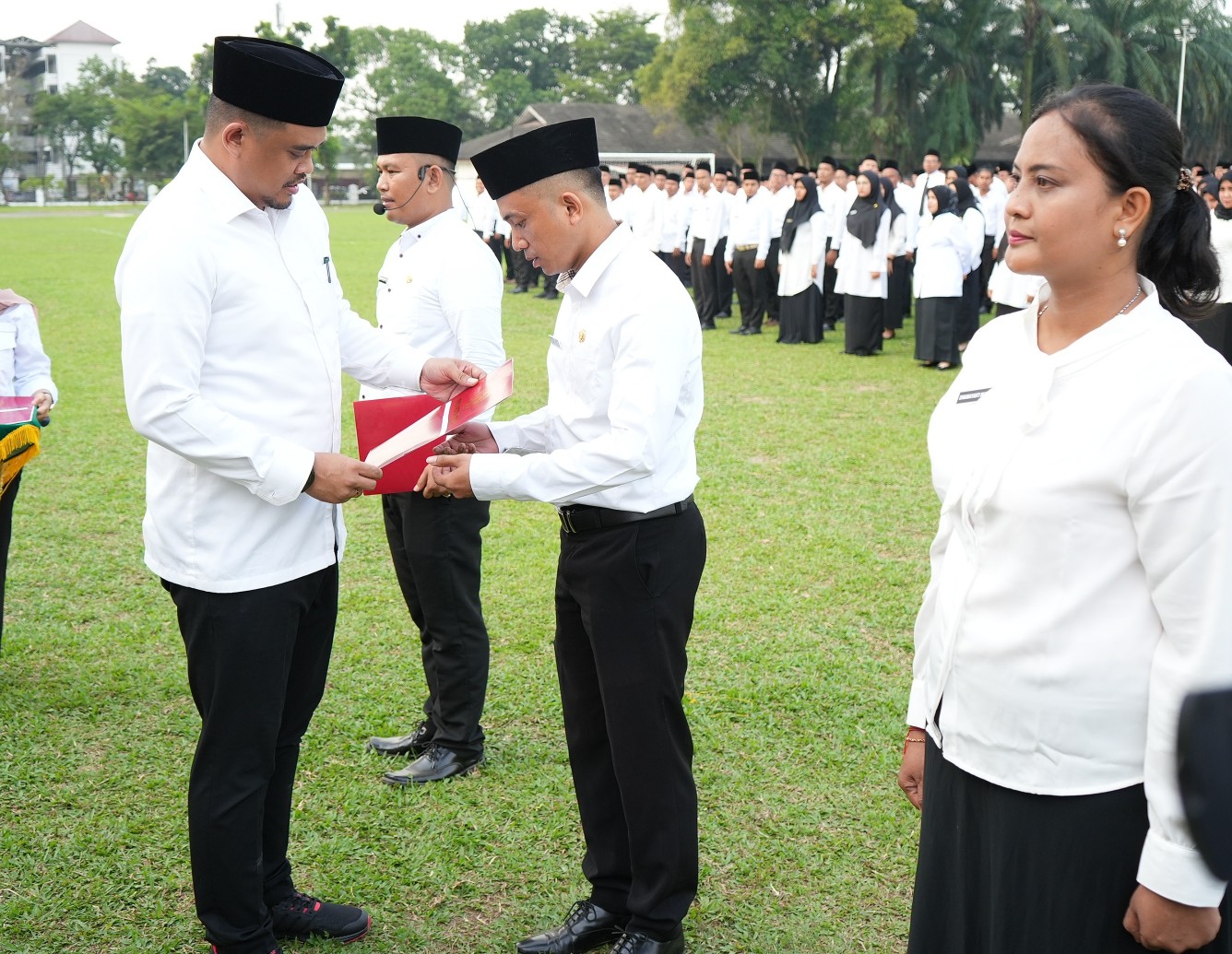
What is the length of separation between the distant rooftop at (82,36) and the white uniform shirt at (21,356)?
11547 centimetres

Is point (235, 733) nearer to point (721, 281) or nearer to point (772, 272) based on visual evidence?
point (772, 272)

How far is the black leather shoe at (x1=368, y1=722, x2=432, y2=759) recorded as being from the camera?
3.92 m

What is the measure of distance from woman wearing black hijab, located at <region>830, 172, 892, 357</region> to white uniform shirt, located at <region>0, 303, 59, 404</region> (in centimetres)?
968

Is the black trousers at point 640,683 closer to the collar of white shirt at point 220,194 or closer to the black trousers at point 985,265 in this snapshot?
the collar of white shirt at point 220,194

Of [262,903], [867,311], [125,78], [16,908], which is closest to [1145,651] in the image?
[262,903]

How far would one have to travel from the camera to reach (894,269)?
1415 centimetres

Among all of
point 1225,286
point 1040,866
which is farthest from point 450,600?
point 1225,286

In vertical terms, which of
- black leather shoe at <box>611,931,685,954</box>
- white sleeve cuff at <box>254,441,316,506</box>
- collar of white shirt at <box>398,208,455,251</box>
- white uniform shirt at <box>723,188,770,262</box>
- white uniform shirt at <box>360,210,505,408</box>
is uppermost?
white uniform shirt at <box>723,188,770,262</box>

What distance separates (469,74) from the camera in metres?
91.5

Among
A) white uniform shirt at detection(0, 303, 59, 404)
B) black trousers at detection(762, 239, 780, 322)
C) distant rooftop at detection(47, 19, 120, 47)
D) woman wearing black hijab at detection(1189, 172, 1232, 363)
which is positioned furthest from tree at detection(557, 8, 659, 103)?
white uniform shirt at detection(0, 303, 59, 404)

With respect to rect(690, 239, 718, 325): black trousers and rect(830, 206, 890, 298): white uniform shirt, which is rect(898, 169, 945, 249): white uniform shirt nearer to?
rect(830, 206, 890, 298): white uniform shirt

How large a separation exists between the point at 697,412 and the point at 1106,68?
134ft

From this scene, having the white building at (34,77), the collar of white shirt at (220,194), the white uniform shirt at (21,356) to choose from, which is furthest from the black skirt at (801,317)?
the white building at (34,77)

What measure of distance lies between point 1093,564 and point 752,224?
13.5 meters
